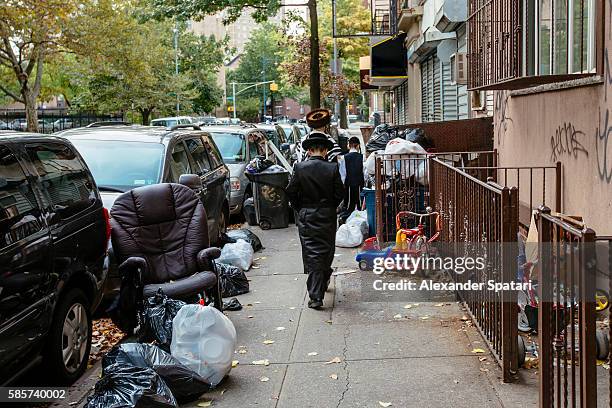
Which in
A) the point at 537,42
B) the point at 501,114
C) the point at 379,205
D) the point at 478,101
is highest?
the point at 537,42

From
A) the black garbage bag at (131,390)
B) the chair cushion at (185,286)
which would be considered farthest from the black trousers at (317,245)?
the black garbage bag at (131,390)

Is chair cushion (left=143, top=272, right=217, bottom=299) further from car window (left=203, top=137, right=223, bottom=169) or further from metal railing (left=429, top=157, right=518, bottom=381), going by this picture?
car window (left=203, top=137, right=223, bottom=169)

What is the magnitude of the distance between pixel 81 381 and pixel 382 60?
78.3ft

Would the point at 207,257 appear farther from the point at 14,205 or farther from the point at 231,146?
the point at 231,146

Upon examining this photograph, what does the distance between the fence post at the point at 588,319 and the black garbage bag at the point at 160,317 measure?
3.26m

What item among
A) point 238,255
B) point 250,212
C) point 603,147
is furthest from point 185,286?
point 250,212

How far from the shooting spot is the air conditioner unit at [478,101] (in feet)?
49.0

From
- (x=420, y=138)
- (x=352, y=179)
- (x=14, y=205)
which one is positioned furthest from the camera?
(x=420, y=138)

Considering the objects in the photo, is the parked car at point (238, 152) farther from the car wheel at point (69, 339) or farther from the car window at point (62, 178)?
the car wheel at point (69, 339)

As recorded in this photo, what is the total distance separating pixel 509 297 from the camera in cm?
532

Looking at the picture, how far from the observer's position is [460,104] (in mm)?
18609

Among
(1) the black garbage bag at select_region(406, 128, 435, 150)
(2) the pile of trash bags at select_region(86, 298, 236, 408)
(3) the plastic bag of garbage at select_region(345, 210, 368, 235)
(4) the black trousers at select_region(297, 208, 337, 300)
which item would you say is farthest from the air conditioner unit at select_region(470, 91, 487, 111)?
(2) the pile of trash bags at select_region(86, 298, 236, 408)

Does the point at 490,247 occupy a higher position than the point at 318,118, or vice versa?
the point at 318,118

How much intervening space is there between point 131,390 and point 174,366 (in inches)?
22.7
